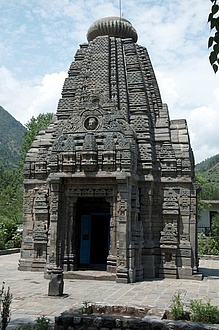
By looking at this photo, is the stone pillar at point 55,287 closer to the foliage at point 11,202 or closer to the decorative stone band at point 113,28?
the decorative stone band at point 113,28

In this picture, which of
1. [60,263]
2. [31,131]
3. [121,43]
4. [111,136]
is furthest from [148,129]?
[31,131]

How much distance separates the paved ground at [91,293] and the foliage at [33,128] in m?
17.2

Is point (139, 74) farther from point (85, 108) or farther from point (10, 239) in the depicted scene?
point (10, 239)

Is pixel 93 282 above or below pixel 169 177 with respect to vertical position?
below

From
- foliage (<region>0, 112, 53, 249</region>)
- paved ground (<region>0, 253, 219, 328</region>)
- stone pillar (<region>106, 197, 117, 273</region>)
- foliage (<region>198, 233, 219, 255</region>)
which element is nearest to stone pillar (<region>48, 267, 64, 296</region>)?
paved ground (<region>0, 253, 219, 328</region>)

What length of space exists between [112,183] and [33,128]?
18.7 metres

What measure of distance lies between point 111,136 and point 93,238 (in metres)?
5.43

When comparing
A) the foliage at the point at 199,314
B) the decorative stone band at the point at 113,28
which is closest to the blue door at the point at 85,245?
the foliage at the point at 199,314

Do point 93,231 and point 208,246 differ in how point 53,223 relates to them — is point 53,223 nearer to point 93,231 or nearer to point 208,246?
point 93,231

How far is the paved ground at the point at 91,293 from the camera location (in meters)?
9.20

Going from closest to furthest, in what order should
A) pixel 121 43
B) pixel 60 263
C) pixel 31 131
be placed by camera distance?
pixel 60 263, pixel 121 43, pixel 31 131

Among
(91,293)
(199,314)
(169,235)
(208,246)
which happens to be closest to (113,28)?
(169,235)

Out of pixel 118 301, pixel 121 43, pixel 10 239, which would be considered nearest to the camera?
pixel 118 301

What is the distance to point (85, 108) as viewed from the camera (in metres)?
15.1
